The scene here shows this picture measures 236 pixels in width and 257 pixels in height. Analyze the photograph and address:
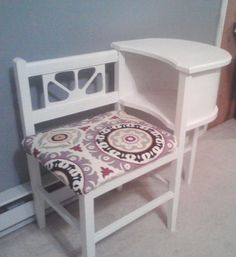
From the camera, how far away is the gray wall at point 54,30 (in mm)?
942

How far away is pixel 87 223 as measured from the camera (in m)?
0.82

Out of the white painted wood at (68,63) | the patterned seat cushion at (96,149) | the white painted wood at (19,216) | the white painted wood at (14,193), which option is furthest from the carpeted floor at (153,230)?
the white painted wood at (68,63)

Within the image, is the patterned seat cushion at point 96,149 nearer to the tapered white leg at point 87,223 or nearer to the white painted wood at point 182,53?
the tapered white leg at point 87,223

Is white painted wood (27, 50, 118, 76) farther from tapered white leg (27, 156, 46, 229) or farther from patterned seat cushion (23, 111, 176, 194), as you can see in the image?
tapered white leg (27, 156, 46, 229)

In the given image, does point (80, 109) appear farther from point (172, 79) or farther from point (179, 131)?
point (172, 79)

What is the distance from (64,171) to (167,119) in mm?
422

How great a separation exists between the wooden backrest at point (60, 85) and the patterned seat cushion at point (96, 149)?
7 centimetres

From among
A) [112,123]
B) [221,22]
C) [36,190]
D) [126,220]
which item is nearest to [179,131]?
[112,123]

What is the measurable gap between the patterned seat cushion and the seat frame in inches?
2.0

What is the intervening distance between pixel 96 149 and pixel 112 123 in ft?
0.59

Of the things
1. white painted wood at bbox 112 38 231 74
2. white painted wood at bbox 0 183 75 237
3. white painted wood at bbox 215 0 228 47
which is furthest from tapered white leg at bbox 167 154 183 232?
white painted wood at bbox 215 0 228 47

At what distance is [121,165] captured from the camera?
2.65 ft

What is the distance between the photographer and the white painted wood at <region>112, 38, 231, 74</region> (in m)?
0.88

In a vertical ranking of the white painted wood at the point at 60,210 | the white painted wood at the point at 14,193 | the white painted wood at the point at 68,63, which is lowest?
the white painted wood at the point at 14,193
